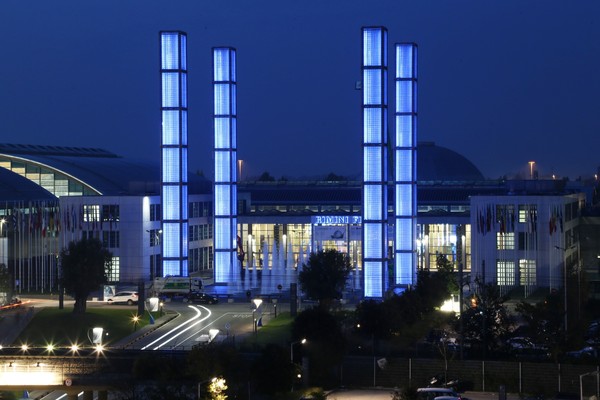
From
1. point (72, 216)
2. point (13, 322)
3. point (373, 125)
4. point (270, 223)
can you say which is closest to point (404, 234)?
point (373, 125)

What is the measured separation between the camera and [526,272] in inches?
2488

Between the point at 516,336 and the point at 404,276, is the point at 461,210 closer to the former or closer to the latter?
the point at 404,276

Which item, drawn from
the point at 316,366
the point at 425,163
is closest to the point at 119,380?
the point at 316,366

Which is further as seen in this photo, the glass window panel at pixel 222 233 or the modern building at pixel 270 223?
the glass window panel at pixel 222 233

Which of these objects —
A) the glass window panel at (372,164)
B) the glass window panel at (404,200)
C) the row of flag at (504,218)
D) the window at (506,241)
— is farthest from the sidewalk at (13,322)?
the window at (506,241)

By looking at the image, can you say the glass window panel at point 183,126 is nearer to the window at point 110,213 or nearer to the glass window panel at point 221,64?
the glass window panel at point 221,64

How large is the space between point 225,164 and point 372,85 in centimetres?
1091

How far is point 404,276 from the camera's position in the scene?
6341 centimetres

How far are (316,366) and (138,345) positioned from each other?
1003 cm

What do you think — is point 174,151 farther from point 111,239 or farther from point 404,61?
point 404,61

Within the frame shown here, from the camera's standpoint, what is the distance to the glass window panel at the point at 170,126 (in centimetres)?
6406

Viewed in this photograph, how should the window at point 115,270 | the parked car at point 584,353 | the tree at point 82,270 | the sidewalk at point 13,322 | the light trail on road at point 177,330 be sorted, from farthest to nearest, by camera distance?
the window at point 115,270
the tree at point 82,270
the sidewalk at point 13,322
the light trail on road at point 177,330
the parked car at point 584,353

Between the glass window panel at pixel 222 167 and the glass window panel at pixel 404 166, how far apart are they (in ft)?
31.7

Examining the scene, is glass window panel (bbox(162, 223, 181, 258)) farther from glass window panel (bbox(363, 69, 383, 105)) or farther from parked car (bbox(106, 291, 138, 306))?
glass window panel (bbox(363, 69, 383, 105))
